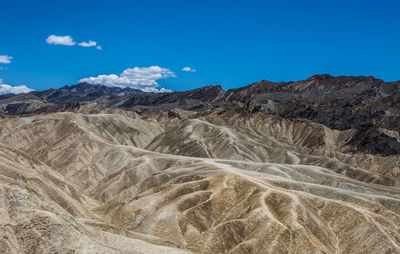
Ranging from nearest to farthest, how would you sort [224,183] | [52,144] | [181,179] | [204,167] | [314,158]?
[224,183] → [181,179] → [204,167] → [52,144] → [314,158]

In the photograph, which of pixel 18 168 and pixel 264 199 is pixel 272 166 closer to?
pixel 264 199

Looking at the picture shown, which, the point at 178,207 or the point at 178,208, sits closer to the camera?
the point at 178,208

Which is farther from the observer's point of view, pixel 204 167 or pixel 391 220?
pixel 204 167

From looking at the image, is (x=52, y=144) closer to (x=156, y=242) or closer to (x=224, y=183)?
(x=224, y=183)

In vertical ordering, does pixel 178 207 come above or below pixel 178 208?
above

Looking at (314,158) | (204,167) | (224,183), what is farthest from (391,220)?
(314,158)

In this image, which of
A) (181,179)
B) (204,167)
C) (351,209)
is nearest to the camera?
(351,209)

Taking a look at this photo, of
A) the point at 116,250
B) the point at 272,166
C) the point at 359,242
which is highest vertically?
the point at 272,166

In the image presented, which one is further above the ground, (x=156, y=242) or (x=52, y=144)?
(x=52, y=144)

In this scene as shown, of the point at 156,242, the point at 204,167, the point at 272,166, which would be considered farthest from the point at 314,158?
the point at 156,242
